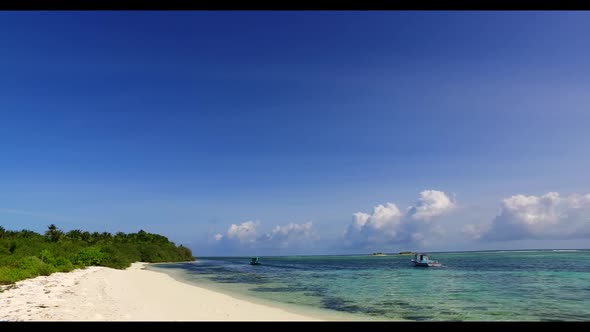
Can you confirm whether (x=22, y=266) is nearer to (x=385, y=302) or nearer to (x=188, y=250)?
(x=385, y=302)

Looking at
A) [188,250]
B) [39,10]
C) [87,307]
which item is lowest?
[188,250]

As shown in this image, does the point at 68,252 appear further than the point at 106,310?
Yes

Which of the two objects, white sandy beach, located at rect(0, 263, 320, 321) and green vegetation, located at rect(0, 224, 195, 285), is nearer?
white sandy beach, located at rect(0, 263, 320, 321)

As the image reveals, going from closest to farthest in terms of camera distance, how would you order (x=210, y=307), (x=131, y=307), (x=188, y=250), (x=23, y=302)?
(x=23, y=302) < (x=131, y=307) < (x=210, y=307) < (x=188, y=250)

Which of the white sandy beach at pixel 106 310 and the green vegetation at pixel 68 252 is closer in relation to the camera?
the white sandy beach at pixel 106 310

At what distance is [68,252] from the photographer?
126 ft

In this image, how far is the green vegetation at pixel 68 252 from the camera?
22.9m

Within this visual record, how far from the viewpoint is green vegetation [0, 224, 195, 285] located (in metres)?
22.9

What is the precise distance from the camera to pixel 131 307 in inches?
480

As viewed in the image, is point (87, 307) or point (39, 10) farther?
point (87, 307)

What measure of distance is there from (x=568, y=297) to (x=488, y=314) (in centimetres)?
964

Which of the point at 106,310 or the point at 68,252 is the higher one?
the point at 106,310
